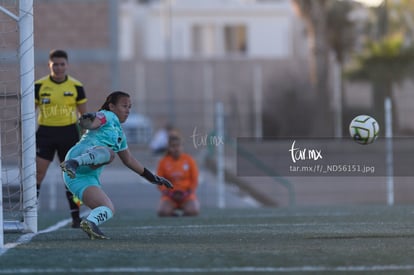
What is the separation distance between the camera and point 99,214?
343 inches

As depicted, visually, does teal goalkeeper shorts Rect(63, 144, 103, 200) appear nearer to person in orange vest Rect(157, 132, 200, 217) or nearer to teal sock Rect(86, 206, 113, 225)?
teal sock Rect(86, 206, 113, 225)

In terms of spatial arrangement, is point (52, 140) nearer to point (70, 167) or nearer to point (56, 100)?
point (56, 100)

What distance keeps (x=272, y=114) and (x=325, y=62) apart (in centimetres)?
398

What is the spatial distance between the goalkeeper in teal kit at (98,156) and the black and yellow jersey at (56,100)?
2.12 meters

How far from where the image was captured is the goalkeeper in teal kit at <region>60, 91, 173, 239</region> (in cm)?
873

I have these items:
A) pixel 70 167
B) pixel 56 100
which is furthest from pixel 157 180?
pixel 56 100

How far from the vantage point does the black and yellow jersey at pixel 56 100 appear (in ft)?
36.7

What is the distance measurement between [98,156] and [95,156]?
0.03m

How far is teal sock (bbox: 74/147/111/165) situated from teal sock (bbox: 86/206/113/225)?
0.43 m

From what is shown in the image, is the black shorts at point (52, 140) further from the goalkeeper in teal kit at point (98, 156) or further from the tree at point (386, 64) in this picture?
the tree at point (386, 64)

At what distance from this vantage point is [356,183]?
25469 millimetres

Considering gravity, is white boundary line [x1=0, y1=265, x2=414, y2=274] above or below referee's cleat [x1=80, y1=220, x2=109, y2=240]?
below

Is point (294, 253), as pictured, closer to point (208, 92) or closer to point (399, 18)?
point (208, 92)

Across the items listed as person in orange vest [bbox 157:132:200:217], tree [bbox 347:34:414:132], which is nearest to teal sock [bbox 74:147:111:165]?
person in orange vest [bbox 157:132:200:217]
